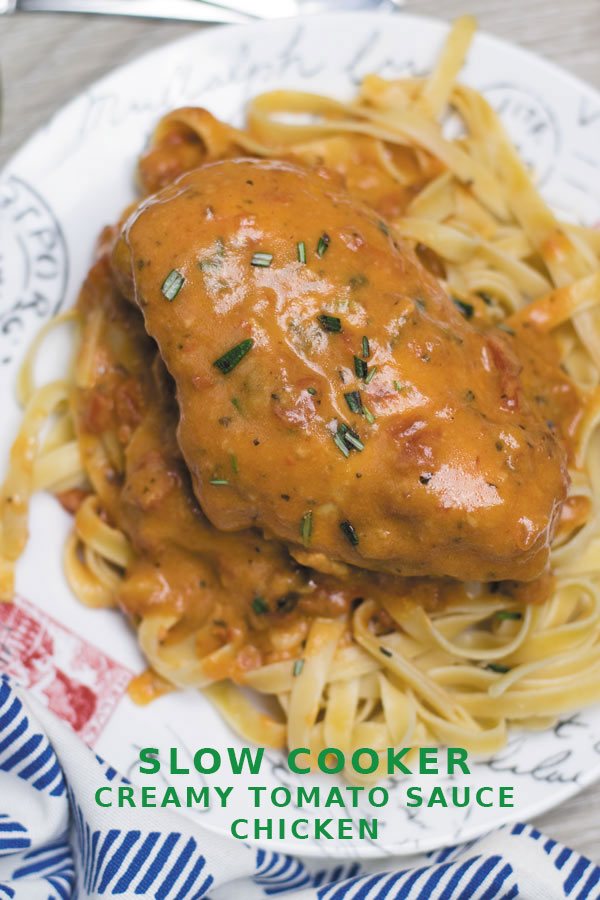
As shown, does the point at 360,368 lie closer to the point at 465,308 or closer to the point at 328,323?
the point at 328,323

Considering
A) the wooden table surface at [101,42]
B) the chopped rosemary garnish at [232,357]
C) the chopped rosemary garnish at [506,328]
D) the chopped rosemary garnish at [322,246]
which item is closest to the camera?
the chopped rosemary garnish at [232,357]

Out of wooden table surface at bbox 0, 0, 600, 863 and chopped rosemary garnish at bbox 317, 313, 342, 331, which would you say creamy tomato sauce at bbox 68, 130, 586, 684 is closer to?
chopped rosemary garnish at bbox 317, 313, 342, 331

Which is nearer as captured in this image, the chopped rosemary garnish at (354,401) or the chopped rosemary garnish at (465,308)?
the chopped rosemary garnish at (354,401)

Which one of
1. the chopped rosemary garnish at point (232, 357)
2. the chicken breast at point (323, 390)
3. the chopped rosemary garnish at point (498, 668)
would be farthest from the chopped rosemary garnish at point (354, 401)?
the chopped rosemary garnish at point (498, 668)

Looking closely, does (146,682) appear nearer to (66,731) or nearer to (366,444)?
(66,731)

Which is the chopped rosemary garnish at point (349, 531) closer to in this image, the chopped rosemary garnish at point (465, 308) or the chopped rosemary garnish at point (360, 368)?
the chopped rosemary garnish at point (360, 368)

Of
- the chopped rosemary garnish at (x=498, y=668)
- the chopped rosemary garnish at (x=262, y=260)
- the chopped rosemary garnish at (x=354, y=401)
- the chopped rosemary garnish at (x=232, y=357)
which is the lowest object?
the chopped rosemary garnish at (x=498, y=668)

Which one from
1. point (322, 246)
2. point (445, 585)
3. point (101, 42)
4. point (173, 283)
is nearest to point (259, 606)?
point (445, 585)
